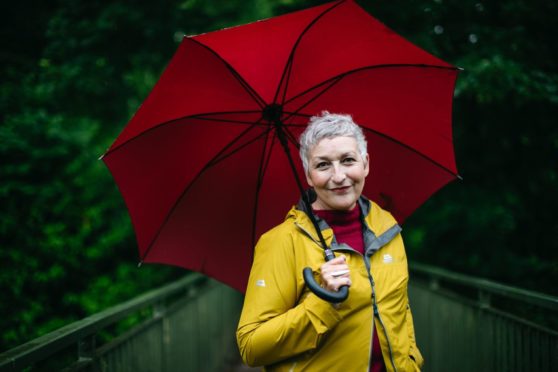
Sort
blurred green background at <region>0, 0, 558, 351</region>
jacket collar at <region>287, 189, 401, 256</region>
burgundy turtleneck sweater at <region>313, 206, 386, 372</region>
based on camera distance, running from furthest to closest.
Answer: blurred green background at <region>0, 0, 558, 351</region> → burgundy turtleneck sweater at <region>313, 206, 386, 372</region> → jacket collar at <region>287, 189, 401, 256</region>

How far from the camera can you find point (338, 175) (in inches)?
83.0

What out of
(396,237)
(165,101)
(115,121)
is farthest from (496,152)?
(115,121)

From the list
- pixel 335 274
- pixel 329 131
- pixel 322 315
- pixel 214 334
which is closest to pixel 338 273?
pixel 335 274

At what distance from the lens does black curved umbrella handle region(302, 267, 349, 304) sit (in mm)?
1828

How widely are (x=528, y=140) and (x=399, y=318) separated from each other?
370cm

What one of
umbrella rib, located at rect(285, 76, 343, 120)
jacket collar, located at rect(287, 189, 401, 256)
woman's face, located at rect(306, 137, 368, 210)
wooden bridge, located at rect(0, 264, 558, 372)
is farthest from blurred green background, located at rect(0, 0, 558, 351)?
woman's face, located at rect(306, 137, 368, 210)

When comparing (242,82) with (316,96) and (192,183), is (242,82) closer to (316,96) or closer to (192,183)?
(316,96)

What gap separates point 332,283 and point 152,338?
7.62 ft

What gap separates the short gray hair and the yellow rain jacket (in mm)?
325

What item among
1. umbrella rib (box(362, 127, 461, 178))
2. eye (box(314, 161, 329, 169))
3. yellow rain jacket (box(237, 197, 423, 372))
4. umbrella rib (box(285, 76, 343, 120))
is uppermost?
umbrella rib (box(285, 76, 343, 120))

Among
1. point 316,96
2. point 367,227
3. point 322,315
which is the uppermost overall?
point 316,96

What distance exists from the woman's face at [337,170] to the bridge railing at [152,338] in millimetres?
1362

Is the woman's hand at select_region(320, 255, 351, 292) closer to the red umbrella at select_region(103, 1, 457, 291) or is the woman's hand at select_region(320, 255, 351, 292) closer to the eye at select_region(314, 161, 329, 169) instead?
the eye at select_region(314, 161, 329, 169)

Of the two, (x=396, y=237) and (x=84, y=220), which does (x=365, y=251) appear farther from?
(x=84, y=220)
